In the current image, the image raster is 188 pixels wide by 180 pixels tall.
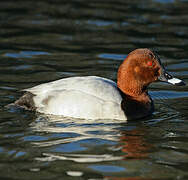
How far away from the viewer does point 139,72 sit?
21.7 ft

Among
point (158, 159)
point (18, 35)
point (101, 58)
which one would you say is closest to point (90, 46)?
point (101, 58)

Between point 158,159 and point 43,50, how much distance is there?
551cm

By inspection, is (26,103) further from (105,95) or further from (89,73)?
(89,73)

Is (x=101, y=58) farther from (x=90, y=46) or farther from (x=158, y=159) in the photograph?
(x=158, y=159)

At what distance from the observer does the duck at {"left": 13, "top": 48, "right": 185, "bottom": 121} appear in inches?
248

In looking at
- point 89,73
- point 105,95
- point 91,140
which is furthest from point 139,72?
point 89,73

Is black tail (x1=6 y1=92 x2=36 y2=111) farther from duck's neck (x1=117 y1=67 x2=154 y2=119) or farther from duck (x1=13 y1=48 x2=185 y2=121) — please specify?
duck's neck (x1=117 y1=67 x2=154 y2=119)

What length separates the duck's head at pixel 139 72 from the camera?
6566 millimetres

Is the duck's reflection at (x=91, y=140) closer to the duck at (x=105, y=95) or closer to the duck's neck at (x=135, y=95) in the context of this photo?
the duck at (x=105, y=95)

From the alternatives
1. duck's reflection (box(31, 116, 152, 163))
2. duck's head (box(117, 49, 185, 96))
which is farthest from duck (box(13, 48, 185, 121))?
duck's reflection (box(31, 116, 152, 163))

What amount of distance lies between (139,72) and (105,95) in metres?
0.63

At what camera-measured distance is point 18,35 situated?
434 inches

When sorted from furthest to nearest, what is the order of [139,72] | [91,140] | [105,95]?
[139,72]
[105,95]
[91,140]

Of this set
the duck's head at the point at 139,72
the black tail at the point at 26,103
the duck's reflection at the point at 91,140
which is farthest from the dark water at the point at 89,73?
the duck's head at the point at 139,72
